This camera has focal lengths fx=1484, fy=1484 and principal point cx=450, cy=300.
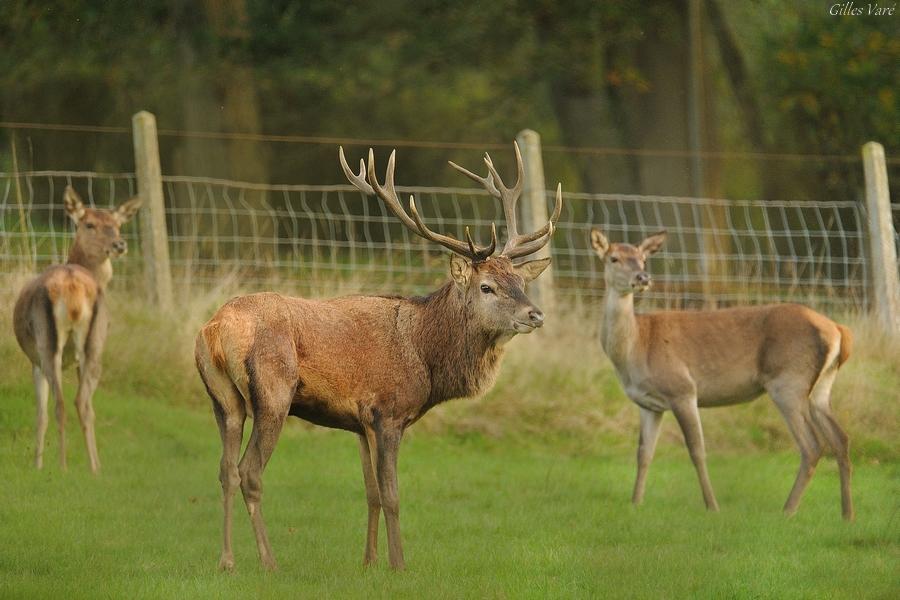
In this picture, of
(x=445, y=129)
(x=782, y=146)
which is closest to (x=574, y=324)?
(x=782, y=146)

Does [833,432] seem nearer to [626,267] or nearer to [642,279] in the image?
[642,279]

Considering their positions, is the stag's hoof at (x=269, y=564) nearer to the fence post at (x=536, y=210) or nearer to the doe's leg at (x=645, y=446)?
the doe's leg at (x=645, y=446)

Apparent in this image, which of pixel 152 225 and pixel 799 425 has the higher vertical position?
pixel 152 225

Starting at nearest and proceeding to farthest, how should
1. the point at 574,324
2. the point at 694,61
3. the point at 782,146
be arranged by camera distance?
the point at 574,324, the point at 694,61, the point at 782,146

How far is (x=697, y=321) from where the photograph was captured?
9844mm

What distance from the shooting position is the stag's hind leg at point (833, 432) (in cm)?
855

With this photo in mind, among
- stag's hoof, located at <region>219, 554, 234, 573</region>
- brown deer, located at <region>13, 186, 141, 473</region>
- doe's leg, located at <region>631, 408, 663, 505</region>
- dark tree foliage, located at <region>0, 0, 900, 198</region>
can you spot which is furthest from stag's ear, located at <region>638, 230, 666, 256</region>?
dark tree foliage, located at <region>0, 0, 900, 198</region>

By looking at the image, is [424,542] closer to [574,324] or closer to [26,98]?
[574,324]

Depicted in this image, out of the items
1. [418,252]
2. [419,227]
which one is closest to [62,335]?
[419,227]

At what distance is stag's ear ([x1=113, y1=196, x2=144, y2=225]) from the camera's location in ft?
34.7

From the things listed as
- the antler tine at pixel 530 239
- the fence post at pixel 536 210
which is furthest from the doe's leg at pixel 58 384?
the fence post at pixel 536 210

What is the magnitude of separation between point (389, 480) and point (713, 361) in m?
3.31

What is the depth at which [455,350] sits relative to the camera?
7312 mm

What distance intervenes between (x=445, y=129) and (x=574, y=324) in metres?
10.9
